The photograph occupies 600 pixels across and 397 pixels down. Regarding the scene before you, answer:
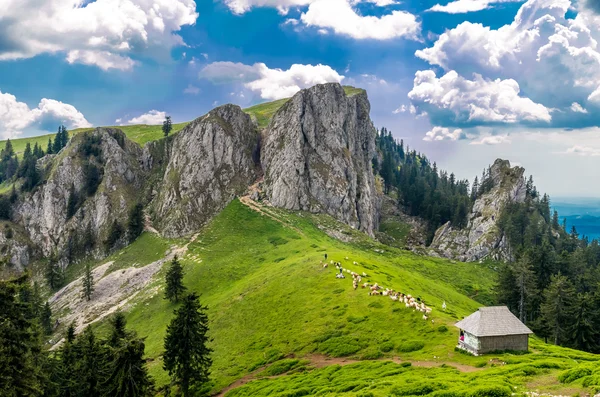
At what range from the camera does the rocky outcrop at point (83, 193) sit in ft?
500

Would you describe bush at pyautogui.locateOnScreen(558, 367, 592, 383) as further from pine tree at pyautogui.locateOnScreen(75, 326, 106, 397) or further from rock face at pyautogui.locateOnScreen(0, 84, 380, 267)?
rock face at pyautogui.locateOnScreen(0, 84, 380, 267)

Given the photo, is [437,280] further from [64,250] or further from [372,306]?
[64,250]

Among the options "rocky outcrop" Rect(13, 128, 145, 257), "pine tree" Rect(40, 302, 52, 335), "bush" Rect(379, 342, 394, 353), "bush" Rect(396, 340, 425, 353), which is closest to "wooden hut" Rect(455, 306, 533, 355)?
"bush" Rect(396, 340, 425, 353)

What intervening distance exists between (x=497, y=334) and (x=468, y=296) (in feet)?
215

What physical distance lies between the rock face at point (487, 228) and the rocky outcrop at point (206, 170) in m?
90.0

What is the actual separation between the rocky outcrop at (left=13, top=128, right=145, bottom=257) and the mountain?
663mm

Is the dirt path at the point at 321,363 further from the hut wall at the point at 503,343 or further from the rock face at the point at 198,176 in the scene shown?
the rock face at the point at 198,176

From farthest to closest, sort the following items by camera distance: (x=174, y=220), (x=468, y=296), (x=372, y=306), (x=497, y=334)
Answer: (x=174, y=220) → (x=468, y=296) → (x=372, y=306) → (x=497, y=334)

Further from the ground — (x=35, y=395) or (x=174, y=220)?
(x=174, y=220)

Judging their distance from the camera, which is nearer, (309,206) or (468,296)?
(468,296)

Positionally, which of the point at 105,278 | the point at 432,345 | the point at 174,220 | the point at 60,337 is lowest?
the point at 60,337

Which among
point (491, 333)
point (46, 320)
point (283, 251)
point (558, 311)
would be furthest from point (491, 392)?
point (46, 320)

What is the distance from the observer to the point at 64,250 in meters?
148

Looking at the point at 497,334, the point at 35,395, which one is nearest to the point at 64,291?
the point at 35,395
